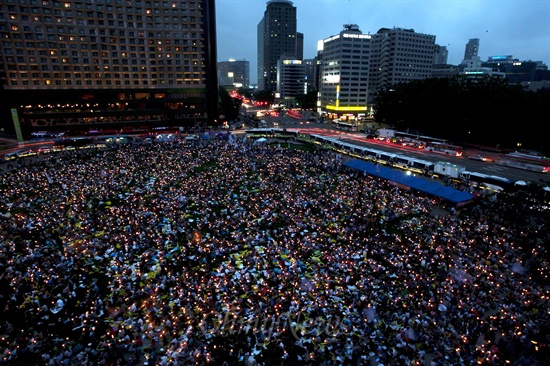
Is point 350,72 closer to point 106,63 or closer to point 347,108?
point 347,108

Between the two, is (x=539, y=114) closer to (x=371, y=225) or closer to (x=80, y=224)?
(x=371, y=225)

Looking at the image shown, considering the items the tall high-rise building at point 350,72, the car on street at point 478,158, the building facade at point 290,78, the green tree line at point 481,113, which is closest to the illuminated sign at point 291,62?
the building facade at point 290,78

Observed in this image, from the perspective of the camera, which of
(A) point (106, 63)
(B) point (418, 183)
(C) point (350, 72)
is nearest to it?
(B) point (418, 183)

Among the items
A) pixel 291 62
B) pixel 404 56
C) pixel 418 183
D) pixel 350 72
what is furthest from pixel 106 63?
pixel 291 62

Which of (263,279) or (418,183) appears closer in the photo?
(263,279)

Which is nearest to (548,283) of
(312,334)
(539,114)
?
(312,334)

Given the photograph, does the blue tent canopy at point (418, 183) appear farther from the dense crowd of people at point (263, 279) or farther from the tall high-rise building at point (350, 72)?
the tall high-rise building at point (350, 72)
